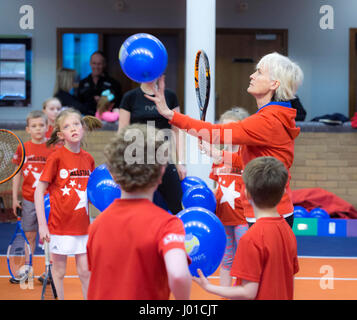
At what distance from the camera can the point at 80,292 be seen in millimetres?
4312

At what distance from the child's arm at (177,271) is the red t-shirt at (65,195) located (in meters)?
2.05

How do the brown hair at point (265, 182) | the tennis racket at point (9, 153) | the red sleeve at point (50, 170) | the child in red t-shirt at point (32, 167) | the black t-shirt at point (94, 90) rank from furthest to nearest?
the black t-shirt at point (94, 90)
the child in red t-shirt at point (32, 167)
the tennis racket at point (9, 153)
the red sleeve at point (50, 170)
the brown hair at point (265, 182)

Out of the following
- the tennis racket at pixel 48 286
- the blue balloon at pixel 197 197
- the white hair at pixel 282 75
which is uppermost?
the white hair at pixel 282 75

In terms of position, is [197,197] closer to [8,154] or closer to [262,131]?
[262,131]

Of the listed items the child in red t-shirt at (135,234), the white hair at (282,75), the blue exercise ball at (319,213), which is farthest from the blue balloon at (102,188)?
the blue exercise ball at (319,213)

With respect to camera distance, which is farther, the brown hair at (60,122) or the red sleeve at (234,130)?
the brown hair at (60,122)

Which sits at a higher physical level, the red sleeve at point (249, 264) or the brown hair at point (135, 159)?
the brown hair at point (135, 159)

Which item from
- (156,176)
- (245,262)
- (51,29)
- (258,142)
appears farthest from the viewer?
(51,29)

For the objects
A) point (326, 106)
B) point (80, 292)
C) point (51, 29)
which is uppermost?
point (51, 29)

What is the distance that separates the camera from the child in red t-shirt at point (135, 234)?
1.80 meters

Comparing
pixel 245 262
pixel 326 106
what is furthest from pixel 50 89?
pixel 245 262

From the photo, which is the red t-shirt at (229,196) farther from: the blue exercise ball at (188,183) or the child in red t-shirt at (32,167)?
the child in red t-shirt at (32,167)
